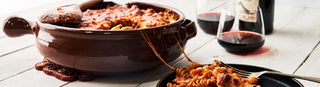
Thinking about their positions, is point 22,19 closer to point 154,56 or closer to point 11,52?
point 11,52

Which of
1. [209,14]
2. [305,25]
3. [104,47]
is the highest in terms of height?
[104,47]

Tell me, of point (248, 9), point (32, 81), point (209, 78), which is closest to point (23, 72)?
point (32, 81)

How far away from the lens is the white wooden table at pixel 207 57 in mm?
1188

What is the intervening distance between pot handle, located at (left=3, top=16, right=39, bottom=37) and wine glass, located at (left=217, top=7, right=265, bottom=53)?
673mm

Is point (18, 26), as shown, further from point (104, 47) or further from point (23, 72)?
point (104, 47)

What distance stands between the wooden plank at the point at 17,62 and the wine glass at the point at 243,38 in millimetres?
682

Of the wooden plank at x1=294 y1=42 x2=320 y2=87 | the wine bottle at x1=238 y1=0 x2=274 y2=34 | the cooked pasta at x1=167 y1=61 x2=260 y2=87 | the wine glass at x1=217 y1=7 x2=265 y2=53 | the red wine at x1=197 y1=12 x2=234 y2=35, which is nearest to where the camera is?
the cooked pasta at x1=167 y1=61 x2=260 y2=87

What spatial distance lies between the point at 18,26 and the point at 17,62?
18 cm

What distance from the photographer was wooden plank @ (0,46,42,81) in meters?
1.27

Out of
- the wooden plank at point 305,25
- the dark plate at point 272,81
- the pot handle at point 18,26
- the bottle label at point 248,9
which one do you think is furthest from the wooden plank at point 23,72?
the wooden plank at point 305,25

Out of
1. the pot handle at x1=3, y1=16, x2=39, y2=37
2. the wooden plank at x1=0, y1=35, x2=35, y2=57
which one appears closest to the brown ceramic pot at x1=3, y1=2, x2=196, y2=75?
the pot handle at x1=3, y1=16, x2=39, y2=37

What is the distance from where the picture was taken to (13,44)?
1.55m

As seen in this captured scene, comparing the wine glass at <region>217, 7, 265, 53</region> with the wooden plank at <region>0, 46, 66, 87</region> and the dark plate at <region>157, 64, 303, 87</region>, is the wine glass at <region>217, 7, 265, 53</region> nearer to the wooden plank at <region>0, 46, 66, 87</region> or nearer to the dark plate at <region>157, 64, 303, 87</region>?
the dark plate at <region>157, 64, 303, 87</region>

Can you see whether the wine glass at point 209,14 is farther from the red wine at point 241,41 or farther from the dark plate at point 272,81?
the dark plate at point 272,81
